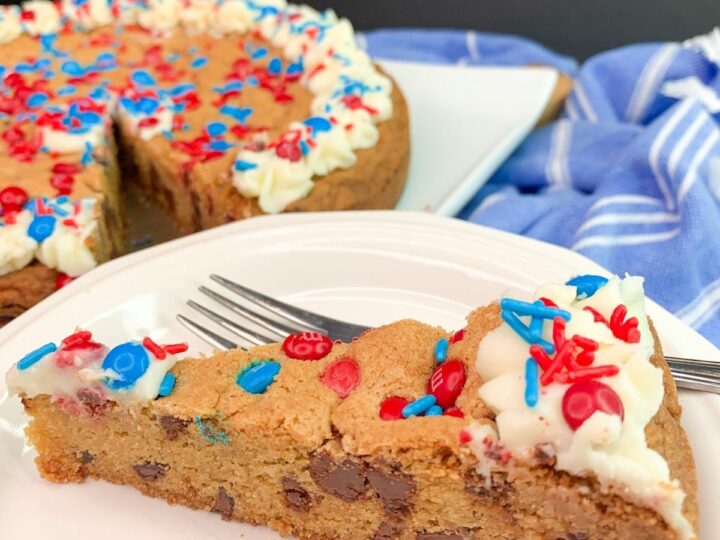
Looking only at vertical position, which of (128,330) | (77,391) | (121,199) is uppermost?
(77,391)

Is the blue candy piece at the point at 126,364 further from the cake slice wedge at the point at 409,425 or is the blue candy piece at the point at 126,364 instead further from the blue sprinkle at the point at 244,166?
the blue sprinkle at the point at 244,166

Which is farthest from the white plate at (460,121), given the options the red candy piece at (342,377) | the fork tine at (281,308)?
the red candy piece at (342,377)

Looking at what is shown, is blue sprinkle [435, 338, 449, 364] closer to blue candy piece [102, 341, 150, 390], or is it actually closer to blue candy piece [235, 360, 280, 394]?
blue candy piece [235, 360, 280, 394]

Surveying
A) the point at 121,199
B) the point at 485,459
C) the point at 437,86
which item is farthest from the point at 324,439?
the point at 437,86

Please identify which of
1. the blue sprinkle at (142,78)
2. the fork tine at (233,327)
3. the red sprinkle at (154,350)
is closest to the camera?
the red sprinkle at (154,350)

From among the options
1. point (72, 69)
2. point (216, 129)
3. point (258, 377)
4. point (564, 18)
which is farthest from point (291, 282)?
point (564, 18)

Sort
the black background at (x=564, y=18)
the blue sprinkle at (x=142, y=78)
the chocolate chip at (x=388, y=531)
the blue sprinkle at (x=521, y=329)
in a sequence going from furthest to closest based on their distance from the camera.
A: 1. the black background at (x=564, y=18)
2. the blue sprinkle at (x=142, y=78)
3. the chocolate chip at (x=388, y=531)
4. the blue sprinkle at (x=521, y=329)

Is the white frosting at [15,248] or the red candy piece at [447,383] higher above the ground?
the red candy piece at [447,383]

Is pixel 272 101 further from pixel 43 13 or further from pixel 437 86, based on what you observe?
pixel 43 13
